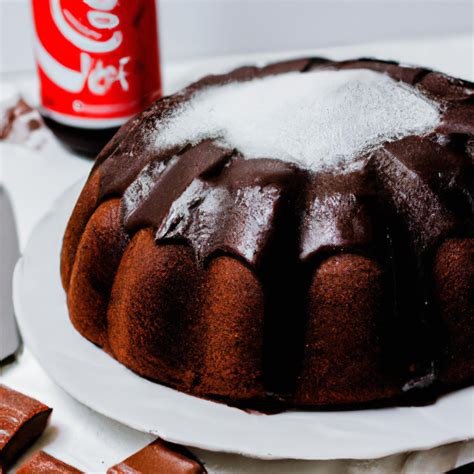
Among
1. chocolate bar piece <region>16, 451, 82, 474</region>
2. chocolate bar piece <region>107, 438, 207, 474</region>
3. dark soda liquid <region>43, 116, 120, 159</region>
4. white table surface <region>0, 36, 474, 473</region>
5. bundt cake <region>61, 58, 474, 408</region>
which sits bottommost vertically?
white table surface <region>0, 36, 474, 473</region>

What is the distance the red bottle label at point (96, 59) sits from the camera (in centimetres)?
153

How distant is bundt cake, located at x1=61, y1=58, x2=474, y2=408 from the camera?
102 centimetres

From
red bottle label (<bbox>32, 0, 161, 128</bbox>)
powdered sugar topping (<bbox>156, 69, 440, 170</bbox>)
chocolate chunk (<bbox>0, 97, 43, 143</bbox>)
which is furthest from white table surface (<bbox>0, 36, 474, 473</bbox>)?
powdered sugar topping (<bbox>156, 69, 440, 170</bbox>)

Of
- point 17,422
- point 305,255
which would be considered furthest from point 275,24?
point 17,422

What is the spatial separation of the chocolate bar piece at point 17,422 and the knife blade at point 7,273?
15cm

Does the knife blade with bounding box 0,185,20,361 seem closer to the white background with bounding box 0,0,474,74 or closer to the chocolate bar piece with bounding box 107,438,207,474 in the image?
the chocolate bar piece with bounding box 107,438,207,474

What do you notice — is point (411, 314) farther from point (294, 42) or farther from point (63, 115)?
point (294, 42)

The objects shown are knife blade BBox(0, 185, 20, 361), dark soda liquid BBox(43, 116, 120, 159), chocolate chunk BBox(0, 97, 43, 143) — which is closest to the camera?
knife blade BBox(0, 185, 20, 361)

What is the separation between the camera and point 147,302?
1.09m

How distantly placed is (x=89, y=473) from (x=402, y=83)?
2.35 ft

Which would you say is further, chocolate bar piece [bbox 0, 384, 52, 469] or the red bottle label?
the red bottle label

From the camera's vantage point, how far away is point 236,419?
3.39 ft

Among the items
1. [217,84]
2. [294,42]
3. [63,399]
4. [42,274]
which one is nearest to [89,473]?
[63,399]

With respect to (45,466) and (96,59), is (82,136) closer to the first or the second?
(96,59)
